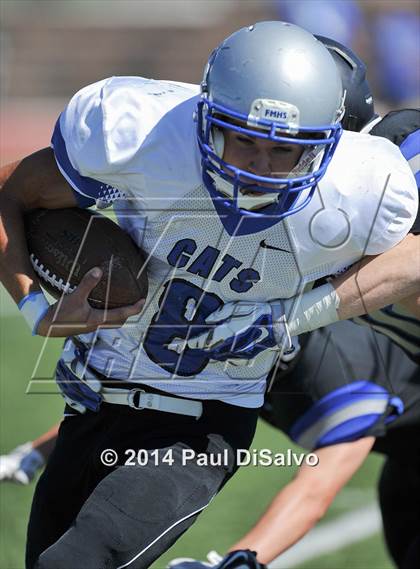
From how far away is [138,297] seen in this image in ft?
8.73

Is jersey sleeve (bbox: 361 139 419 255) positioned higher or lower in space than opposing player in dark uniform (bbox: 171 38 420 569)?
higher

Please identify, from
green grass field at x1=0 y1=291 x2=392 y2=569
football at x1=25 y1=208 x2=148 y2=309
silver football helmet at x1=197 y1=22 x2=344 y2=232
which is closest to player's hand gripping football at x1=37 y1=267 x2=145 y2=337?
football at x1=25 y1=208 x2=148 y2=309

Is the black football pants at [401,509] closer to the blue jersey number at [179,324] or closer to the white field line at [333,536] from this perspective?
the white field line at [333,536]

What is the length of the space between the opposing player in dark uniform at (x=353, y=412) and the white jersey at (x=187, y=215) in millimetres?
659

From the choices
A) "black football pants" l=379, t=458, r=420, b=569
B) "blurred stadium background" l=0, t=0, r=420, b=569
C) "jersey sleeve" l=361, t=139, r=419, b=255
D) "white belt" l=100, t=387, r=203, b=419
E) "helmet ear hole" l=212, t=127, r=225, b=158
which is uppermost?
"helmet ear hole" l=212, t=127, r=225, b=158

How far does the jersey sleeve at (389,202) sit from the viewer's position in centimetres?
260

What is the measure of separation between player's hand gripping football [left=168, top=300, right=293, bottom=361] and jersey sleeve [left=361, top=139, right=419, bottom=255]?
28 cm

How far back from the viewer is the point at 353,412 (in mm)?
3613

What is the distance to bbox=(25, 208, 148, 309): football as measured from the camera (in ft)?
8.70

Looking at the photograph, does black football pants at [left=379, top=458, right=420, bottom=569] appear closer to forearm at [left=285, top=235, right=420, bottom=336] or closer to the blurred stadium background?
the blurred stadium background

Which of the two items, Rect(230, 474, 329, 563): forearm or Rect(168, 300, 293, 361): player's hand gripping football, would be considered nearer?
Rect(168, 300, 293, 361): player's hand gripping football

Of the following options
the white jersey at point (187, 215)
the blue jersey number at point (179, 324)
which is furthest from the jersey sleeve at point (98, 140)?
the blue jersey number at point (179, 324)

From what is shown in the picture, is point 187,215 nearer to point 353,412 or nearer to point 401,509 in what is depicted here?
point 353,412

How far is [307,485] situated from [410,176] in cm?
116
